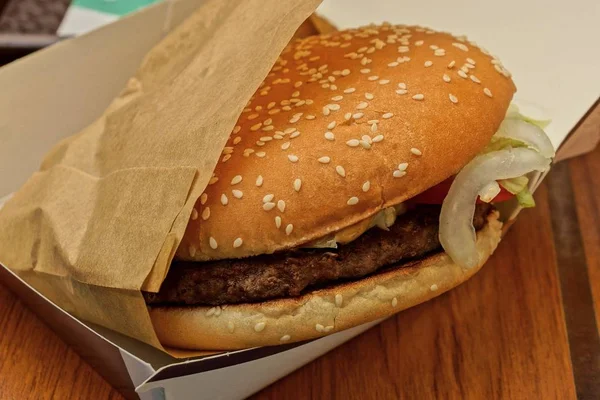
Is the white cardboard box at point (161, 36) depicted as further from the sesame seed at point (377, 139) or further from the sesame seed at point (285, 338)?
the sesame seed at point (377, 139)

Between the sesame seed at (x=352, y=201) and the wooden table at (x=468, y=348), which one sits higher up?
the sesame seed at (x=352, y=201)

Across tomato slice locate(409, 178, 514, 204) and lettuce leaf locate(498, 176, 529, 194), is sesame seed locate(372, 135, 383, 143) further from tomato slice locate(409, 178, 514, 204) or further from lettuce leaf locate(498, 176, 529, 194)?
lettuce leaf locate(498, 176, 529, 194)

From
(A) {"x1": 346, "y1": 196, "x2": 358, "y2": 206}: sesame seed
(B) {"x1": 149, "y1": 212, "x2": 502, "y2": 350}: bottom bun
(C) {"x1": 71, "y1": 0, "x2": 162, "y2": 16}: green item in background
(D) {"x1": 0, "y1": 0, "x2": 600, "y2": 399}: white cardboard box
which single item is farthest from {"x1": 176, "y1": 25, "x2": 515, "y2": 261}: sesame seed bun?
(C) {"x1": 71, "y1": 0, "x2": 162, "y2": 16}: green item in background

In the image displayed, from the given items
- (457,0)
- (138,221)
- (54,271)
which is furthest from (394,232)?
(457,0)

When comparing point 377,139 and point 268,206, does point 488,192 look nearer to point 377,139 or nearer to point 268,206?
point 377,139

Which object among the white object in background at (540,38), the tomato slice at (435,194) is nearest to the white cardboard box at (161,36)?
the white object in background at (540,38)

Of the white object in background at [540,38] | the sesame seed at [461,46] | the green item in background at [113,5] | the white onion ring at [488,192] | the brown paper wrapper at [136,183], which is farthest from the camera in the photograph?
the green item in background at [113,5]

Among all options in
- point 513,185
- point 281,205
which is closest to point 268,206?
point 281,205
